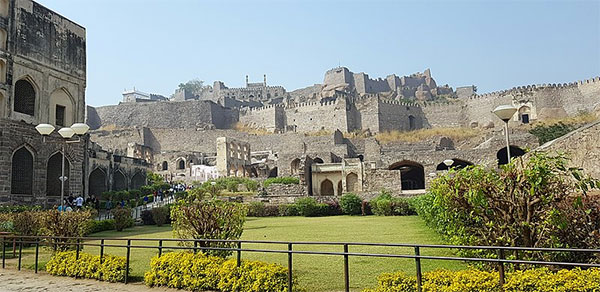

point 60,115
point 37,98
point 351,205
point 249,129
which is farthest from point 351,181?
point 249,129

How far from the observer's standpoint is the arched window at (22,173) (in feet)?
62.1

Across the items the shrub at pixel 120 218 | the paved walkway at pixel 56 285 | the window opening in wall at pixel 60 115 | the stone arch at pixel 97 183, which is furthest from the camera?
the stone arch at pixel 97 183

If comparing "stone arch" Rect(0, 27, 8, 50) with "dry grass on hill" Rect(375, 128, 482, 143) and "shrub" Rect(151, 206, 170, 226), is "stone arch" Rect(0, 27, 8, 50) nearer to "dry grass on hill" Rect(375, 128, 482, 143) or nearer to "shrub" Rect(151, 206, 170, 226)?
"shrub" Rect(151, 206, 170, 226)

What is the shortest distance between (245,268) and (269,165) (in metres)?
41.3

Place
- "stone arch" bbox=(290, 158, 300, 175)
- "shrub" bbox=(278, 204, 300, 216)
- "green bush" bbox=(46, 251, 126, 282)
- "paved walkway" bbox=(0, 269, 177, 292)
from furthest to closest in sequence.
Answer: "stone arch" bbox=(290, 158, 300, 175) → "shrub" bbox=(278, 204, 300, 216) → "green bush" bbox=(46, 251, 126, 282) → "paved walkway" bbox=(0, 269, 177, 292)

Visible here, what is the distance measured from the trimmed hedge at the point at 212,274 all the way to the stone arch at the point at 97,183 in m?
22.7

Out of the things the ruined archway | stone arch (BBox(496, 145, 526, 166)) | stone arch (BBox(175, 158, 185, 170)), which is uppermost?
stone arch (BBox(175, 158, 185, 170))

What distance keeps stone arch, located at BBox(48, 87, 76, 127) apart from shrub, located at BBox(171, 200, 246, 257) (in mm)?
16715

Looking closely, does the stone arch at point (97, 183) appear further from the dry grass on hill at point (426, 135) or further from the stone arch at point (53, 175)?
the dry grass on hill at point (426, 135)

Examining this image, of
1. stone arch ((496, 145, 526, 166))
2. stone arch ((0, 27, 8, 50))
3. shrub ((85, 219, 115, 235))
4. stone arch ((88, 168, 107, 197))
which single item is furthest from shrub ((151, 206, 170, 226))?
stone arch ((496, 145, 526, 166))

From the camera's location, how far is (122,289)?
6988mm

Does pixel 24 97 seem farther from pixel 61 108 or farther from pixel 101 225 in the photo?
pixel 101 225

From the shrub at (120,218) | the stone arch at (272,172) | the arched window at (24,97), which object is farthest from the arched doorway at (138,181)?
the shrub at (120,218)

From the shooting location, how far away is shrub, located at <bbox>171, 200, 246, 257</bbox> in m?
7.80
